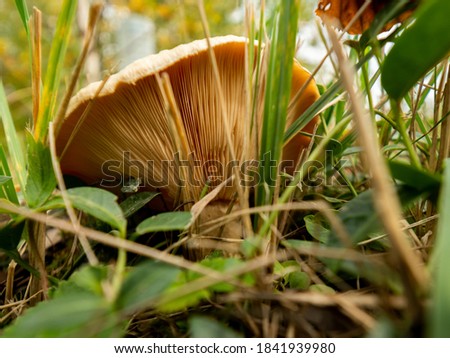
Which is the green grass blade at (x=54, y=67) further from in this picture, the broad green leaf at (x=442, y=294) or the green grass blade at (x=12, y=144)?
the broad green leaf at (x=442, y=294)

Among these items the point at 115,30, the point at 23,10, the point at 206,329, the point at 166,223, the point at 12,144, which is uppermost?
the point at 115,30

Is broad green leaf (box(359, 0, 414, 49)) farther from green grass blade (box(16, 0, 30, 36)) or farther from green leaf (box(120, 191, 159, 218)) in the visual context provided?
green grass blade (box(16, 0, 30, 36))

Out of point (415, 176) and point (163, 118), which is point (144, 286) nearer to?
point (415, 176)

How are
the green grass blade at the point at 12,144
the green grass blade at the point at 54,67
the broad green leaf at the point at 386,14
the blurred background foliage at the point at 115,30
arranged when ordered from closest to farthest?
the broad green leaf at the point at 386,14, the green grass blade at the point at 54,67, the green grass blade at the point at 12,144, the blurred background foliage at the point at 115,30

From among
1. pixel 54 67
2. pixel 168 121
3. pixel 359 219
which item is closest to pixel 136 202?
pixel 168 121

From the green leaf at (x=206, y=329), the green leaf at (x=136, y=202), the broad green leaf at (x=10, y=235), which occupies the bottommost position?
the green leaf at (x=206, y=329)

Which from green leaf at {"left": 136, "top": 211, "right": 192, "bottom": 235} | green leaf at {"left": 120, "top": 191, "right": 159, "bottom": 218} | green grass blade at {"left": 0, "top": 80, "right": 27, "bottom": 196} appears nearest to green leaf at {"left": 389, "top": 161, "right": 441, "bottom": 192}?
green leaf at {"left": 136, "top": 211, "right": 192, "bottom": 235}

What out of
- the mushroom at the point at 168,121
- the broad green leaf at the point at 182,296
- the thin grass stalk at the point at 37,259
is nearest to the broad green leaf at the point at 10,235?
the thin grass stalk at the point at 37,259
